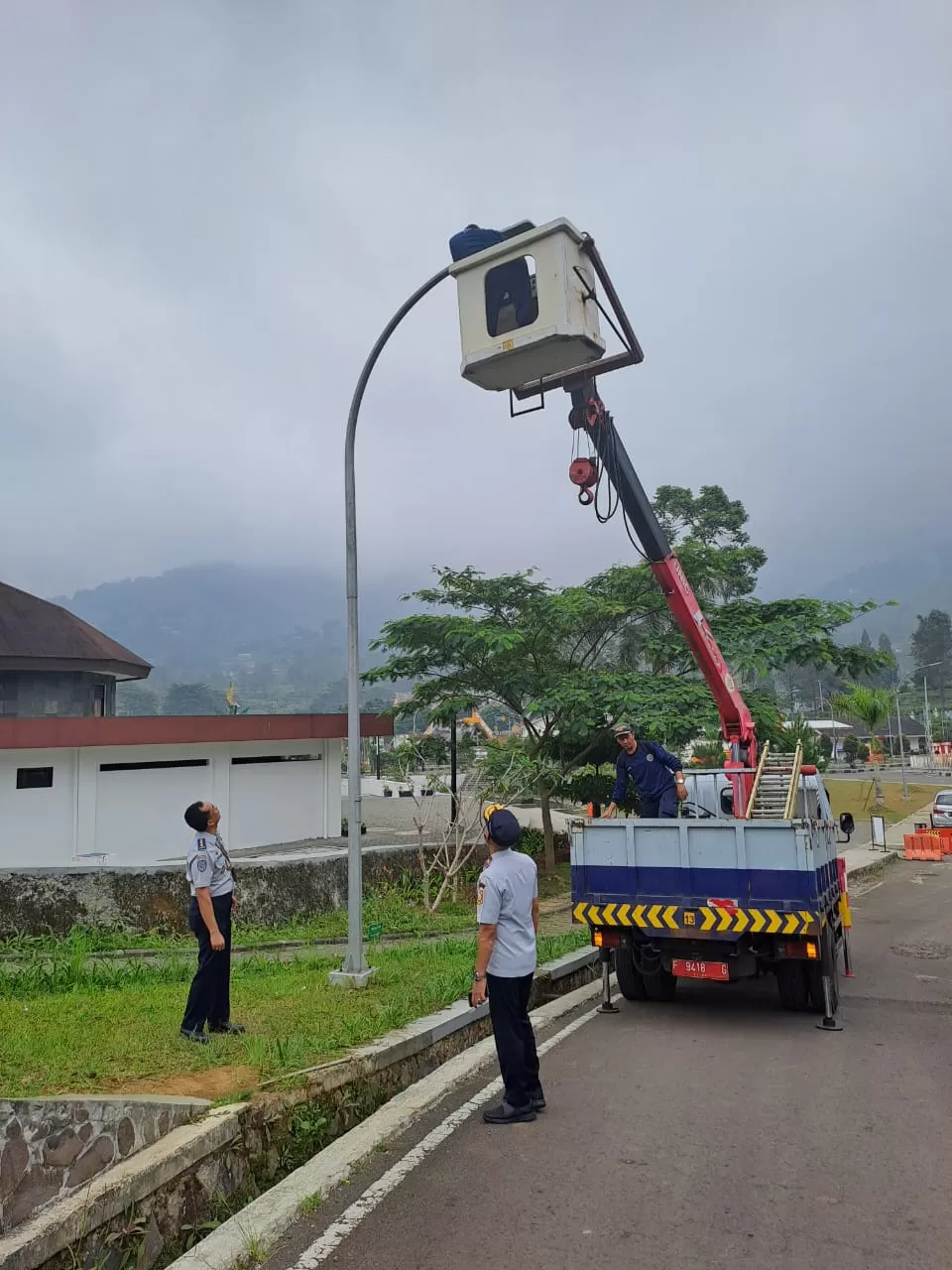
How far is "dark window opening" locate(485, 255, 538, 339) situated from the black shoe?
5.61 m

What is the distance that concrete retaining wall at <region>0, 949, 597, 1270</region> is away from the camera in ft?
13.0

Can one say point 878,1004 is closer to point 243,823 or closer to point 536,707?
point 536,707

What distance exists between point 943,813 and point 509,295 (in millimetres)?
27618

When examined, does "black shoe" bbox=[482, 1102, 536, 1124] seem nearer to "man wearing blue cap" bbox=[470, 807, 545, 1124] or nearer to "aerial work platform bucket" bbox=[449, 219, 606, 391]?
"man wearing blue cap" bbox=[470, 807, 545, 1124]

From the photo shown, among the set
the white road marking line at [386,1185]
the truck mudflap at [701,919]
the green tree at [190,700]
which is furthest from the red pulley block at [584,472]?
the green tree at [190,700]

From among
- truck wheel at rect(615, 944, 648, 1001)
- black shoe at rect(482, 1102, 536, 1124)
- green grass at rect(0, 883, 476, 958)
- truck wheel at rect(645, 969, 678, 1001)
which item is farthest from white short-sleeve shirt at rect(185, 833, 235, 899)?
Result: green grass at rect(0, 883, 476, 958)

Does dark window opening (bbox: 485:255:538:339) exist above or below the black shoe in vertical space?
above

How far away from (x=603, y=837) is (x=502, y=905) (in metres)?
2.91

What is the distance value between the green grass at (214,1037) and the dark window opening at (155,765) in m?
7.22

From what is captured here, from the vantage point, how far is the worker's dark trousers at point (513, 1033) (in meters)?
5.09

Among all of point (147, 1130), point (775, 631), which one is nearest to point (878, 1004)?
point (147, 1130)

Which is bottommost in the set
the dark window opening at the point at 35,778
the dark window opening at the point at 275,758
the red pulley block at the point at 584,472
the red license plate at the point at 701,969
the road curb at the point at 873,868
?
the road curb at the point at 873,868

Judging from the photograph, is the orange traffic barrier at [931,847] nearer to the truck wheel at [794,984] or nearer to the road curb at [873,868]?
the road curb at [873,868]

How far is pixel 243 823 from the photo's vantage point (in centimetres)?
1714
